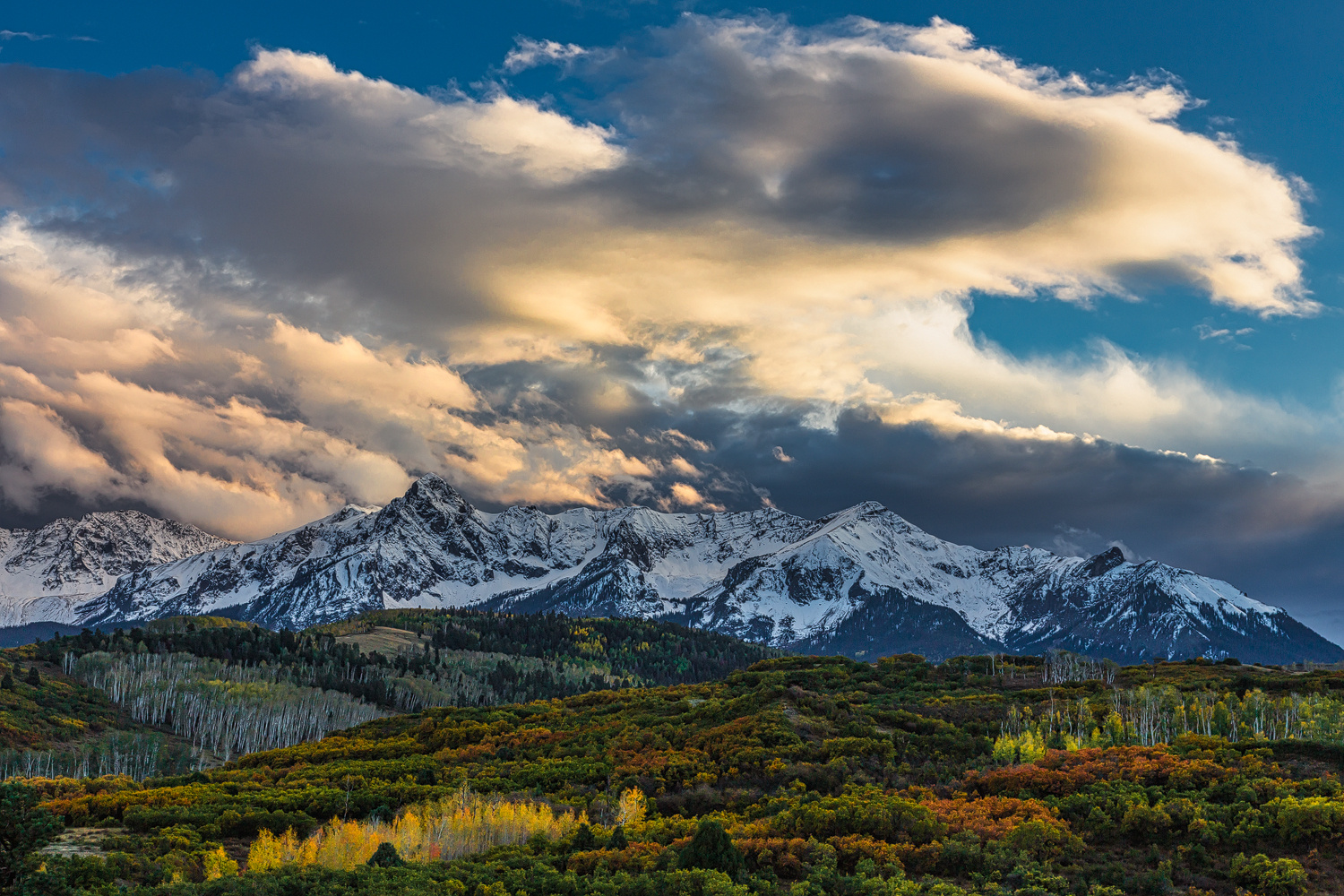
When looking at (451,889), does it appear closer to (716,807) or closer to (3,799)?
(3,799)

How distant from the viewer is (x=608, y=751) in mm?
82312

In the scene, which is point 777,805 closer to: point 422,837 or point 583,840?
point 583,840

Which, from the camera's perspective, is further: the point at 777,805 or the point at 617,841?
the point at 777,805

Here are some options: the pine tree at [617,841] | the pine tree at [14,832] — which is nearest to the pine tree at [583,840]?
the pine tree at [617,841]

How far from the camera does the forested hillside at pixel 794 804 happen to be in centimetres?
4003

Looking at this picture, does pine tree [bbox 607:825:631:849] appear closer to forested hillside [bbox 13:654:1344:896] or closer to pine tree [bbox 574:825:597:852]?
forested hillside [bbox 13:654:1344:896]

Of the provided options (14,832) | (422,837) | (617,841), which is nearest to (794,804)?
(617,841)

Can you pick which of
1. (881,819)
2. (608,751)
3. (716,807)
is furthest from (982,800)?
(608,751)

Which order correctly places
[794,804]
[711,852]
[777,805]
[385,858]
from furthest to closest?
1. [777,805]
2. [794,804]
3. [385,858]
4. [711,852]

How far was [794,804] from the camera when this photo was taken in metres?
54.0

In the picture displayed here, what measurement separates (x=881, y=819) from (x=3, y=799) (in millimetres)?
38681

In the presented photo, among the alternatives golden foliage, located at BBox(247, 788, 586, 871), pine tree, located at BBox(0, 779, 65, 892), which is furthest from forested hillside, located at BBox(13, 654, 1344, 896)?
pine tree, located at BBox(0, 779, 65, 892)

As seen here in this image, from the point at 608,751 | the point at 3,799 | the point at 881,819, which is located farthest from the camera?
the point at 608,751

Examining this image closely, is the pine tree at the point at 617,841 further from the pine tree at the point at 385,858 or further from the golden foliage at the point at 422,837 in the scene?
the pine tree at the point at 385,858
